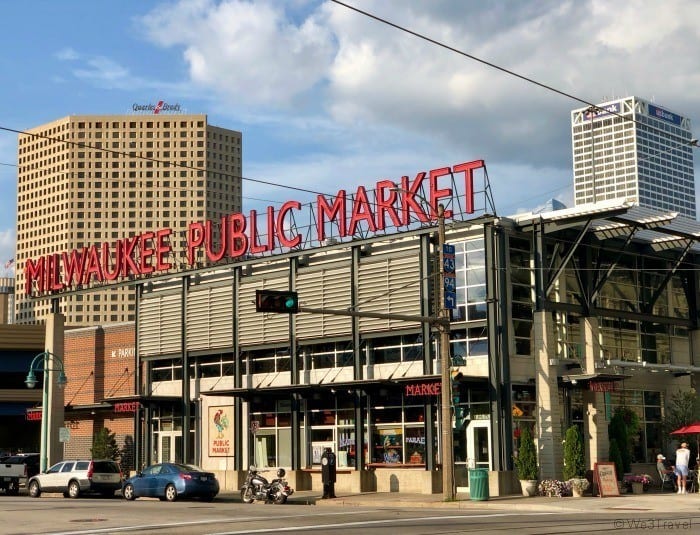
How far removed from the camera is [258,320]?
156ft

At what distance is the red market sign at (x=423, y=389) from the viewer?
3806 centimetres

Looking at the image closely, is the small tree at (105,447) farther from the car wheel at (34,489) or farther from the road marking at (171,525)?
the road marking at (171,525)

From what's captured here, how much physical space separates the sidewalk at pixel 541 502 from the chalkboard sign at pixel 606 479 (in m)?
0.41

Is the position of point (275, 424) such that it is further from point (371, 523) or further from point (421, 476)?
point (371, 523)

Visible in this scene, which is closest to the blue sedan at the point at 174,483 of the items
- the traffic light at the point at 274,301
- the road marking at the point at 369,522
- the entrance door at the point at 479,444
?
the entrance door at the point at 479,444

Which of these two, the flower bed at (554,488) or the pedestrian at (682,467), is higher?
the pedestrian at (682,467)

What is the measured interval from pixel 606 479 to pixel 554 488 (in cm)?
191

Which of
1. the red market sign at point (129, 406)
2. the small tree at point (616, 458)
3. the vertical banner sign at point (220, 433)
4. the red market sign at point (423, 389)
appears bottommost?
the small tree at point (616, 458)

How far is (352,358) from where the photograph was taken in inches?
1732

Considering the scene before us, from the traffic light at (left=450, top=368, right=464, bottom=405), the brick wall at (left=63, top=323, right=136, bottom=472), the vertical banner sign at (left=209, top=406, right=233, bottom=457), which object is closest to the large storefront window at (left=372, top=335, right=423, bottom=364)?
the traffic light at (left=450, top=368, right=464, bottom=405)

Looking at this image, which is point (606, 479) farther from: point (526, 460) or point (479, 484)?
point (479, 484)

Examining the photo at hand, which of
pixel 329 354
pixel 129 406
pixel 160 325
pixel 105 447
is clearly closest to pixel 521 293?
pixel 329 354

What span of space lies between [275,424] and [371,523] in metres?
22.0

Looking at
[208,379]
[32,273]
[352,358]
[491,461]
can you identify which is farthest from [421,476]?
[32,273]
